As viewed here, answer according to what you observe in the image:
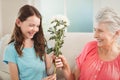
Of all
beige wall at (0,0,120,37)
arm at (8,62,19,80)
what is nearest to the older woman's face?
arm at (8,62,19,80)

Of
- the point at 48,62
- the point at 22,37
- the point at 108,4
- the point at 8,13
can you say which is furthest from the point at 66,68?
the point at 8,13

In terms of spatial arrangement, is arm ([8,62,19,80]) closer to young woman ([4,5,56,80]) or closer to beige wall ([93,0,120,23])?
young woman ([4,5,56,80])

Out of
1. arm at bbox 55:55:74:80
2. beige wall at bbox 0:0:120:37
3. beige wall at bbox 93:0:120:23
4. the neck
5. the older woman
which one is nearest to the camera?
the older woman

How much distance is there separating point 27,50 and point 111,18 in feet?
2.28

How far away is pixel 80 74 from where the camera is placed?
1688 millimetres

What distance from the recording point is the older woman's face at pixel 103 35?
5.15ft

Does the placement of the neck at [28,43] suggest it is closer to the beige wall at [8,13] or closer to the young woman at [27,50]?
the young woman at [27,50]

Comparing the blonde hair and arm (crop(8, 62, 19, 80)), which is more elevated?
the blonde hair

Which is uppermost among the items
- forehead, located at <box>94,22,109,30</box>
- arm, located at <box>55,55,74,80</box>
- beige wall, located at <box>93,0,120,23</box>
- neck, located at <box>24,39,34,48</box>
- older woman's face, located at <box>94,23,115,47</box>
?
beige wall, located at <box>93,0,120,23</box>

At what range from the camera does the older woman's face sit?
157 cm

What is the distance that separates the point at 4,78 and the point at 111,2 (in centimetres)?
146

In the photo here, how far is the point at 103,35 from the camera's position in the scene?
5.16 ft

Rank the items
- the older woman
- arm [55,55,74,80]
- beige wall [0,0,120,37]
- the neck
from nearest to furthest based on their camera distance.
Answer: the older woman → arm [55,55,74,80] → the neck → beige wall [0,0,120,37]

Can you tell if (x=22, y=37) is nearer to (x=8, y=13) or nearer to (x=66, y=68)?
(x=66, y=68)
